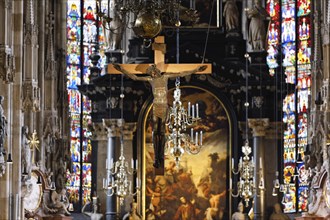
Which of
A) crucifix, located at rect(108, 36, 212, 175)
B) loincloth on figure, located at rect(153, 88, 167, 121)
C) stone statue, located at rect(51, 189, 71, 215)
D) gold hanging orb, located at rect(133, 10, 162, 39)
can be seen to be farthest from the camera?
stone statue, located at rect(51, 189, 71, 215)

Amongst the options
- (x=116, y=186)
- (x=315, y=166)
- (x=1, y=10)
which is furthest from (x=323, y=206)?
(x=1, y=10)

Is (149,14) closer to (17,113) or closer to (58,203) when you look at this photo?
(17,113)

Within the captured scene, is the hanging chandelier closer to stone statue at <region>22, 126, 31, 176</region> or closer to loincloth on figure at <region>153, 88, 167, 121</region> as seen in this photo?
loincloth on figure at <region>153, 88, 167, 121</region>

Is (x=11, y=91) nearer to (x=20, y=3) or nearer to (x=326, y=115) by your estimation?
(x=20, y=3)

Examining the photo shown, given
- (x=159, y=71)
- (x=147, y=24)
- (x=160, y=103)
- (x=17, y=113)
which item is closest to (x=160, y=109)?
(x=160, y=103)

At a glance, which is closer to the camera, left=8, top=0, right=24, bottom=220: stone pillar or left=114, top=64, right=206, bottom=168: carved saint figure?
left=114, top=64, right=206, bottom=168: carved saint figure

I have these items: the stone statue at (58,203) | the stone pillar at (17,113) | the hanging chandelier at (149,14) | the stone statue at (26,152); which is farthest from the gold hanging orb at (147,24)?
the stone statue at (58,203)

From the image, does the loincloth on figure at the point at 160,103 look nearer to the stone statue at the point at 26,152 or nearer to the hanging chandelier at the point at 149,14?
the hanging chandelier at the point at 149,14

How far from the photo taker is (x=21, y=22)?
1580 inches

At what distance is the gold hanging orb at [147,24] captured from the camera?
32.5 meters

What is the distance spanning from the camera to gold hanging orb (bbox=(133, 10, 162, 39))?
107 feet

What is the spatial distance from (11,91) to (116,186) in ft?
30.8

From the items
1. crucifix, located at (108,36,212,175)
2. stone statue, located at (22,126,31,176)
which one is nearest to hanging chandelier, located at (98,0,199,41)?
A: crucifix, located at (108,36,212,175)

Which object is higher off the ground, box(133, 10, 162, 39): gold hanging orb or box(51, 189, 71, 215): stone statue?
box(133, 10, 162, 39): gold hanging orb
